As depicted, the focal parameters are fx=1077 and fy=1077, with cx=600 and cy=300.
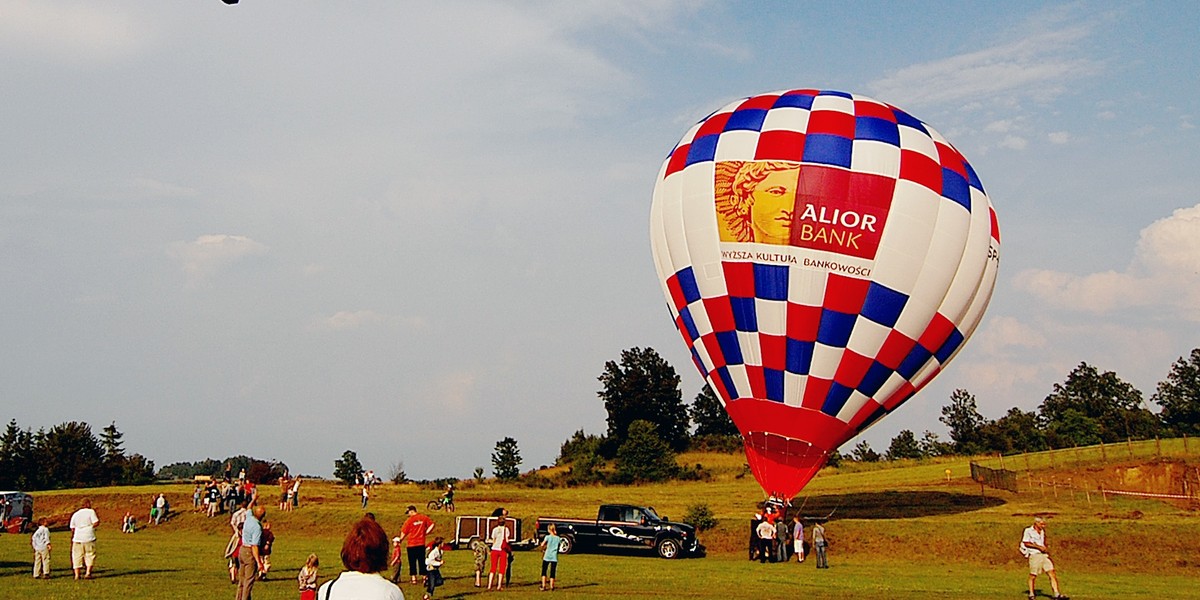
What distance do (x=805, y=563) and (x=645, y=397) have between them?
2909 inches

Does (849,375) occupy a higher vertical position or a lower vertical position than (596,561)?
higher

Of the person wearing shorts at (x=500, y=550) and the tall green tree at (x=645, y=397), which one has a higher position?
the tall green tree at (x=645, y=397)

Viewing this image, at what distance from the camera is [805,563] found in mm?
35031

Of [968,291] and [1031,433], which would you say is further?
[1031,433]

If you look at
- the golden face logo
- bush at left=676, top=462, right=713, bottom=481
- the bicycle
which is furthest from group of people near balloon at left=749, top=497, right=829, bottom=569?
bush at left=676, top=462, right=713, bottom=481

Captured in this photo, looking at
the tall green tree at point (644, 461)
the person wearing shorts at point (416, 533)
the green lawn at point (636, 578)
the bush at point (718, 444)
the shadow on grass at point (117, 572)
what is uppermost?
the bush at point (718, 444)

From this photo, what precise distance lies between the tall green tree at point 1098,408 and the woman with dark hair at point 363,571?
110 m

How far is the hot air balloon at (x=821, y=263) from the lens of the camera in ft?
107

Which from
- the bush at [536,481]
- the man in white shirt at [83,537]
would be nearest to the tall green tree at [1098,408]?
the bush at [536,481]

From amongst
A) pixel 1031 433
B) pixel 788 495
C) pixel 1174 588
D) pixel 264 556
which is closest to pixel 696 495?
pixel 788 495

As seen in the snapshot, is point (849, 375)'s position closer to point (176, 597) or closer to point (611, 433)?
point (176, 597)

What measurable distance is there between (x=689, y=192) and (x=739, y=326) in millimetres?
4708

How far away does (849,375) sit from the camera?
33.5m

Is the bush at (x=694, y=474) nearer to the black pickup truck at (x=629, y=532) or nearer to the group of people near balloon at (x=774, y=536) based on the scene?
the black pickup truck at (x=629, y=532)
